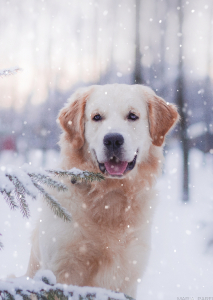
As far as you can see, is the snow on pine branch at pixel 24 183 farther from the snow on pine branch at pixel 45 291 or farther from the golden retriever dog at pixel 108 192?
the golden retriever dog at pixel 108 192

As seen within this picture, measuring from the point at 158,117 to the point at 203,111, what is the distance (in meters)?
4.54

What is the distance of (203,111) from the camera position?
259 inches

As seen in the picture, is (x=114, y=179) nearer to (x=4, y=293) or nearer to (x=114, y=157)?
(x=114, y=157)

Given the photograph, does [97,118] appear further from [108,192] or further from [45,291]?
[45,291]

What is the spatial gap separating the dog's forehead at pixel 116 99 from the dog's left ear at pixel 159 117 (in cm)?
10

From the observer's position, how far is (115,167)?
213 cm

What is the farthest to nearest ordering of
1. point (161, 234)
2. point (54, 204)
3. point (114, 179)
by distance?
point (161, 234)
point (114, 179)
point (54, 204)

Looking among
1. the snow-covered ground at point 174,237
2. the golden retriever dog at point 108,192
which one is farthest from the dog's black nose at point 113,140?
the snow-covered ground at point 174,237

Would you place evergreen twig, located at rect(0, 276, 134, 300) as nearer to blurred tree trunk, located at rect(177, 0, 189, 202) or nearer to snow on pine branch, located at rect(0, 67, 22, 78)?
snow on pine branch, located at rect(0, 67, 22, 78)

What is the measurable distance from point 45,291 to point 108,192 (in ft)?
4.91

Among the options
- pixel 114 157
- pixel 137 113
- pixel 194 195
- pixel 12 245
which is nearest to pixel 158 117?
pixel 137 113

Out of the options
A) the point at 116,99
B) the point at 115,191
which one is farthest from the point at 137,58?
the point at 115,191

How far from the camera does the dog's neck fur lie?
2.07m

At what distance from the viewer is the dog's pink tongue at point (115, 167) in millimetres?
2127
